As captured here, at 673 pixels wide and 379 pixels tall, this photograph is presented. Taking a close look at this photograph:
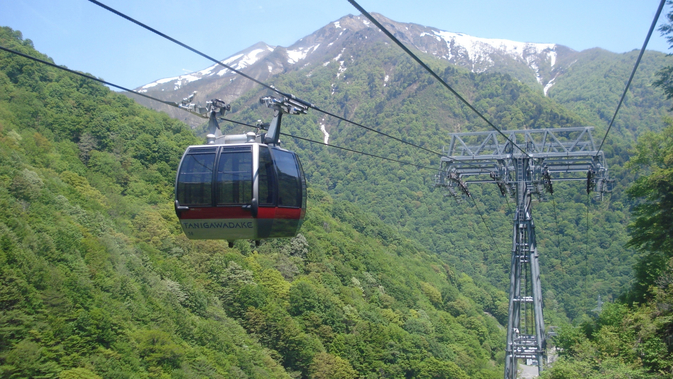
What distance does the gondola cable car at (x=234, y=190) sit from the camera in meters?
9.74

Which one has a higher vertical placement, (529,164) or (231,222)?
(529,164)

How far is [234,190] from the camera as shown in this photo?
9.75 meters

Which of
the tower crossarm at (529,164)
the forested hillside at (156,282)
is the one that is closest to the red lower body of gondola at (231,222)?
the tower crossarm at (529,164)

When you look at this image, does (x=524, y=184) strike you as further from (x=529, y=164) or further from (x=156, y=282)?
(x=156, y=282)

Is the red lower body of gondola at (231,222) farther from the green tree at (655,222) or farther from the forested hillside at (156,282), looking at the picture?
the forested hillside at (156,282)

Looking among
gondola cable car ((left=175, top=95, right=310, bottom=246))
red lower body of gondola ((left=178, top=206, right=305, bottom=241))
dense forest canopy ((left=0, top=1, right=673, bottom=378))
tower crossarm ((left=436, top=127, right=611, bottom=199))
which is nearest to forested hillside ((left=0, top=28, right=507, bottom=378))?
dense forest canopy ((left=0, top=1, right=673, bottom=378))

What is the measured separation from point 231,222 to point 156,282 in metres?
37.7

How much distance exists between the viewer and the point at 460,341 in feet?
231

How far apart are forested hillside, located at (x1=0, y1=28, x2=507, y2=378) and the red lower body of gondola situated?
80.3 ft

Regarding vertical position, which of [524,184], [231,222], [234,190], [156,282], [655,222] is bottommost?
[156,282]

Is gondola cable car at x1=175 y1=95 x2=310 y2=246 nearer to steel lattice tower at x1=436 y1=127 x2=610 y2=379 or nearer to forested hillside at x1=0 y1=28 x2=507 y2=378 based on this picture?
steel lattice tower at x1=436 y1=127 x2=610 y2=379

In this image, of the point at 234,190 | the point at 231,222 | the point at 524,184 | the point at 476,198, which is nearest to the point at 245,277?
the point at 524,184

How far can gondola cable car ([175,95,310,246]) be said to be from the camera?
974cm

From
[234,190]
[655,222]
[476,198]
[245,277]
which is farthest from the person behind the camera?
[476,198]
